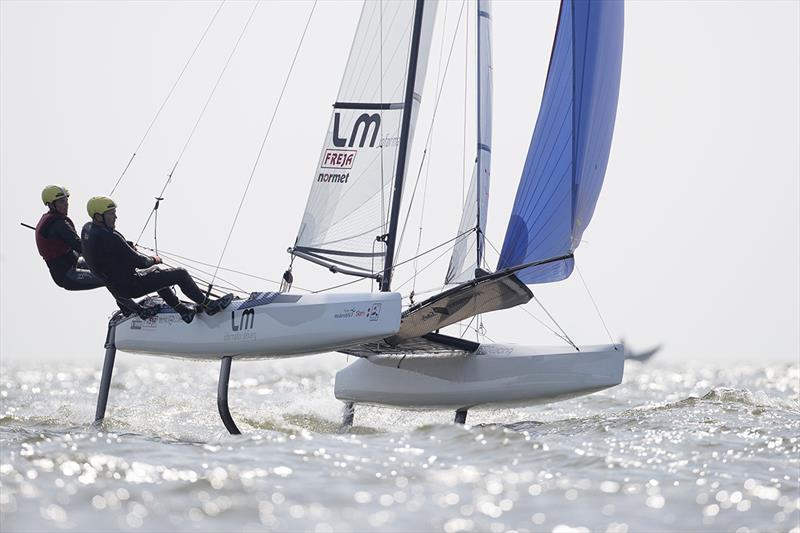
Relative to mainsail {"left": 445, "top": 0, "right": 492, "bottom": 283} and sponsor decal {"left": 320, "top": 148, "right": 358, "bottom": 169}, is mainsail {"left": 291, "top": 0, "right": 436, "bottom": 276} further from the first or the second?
mainsail {"left": 445, "top": 0, "right": 492, "bottom": 283}

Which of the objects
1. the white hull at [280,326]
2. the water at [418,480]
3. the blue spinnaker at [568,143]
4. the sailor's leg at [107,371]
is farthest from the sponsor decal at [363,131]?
the water at [418,480]

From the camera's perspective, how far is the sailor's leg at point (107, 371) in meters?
8.59

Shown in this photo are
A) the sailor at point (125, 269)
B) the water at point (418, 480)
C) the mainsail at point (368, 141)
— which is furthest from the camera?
the mainsail at point (368, 141)

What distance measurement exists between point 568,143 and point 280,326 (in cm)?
239

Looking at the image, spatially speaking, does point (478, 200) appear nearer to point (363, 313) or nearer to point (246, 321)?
point (363, 313)

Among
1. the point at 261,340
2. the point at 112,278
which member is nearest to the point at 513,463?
the point at 261,340

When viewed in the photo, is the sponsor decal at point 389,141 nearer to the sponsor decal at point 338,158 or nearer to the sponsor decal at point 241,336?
the sponsor decal at point 338,158

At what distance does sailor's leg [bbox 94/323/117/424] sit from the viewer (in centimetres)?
859

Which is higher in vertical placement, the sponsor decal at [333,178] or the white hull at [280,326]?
the sponsor decal at [333,178]

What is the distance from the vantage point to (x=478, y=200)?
9.38m

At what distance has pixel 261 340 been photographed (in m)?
7.80

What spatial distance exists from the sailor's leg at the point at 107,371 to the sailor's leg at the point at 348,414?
204cm

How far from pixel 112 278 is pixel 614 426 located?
3.56 m

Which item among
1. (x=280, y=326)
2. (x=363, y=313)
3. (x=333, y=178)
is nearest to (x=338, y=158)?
(x=333, y=178)
